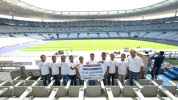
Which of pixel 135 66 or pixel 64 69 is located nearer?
pixel 135 66

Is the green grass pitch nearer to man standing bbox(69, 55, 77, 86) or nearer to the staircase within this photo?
the staircase

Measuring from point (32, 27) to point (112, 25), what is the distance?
119 feet

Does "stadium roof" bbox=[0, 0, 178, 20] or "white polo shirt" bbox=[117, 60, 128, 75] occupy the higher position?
"stadium roof" bbox=[0, 0, 178, 20]

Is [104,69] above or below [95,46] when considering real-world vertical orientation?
below

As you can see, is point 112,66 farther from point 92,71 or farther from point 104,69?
point 92,71

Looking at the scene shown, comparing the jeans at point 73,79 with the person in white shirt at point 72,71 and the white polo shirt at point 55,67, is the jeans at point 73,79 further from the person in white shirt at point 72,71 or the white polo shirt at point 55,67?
the white polo shirt at point 55,67

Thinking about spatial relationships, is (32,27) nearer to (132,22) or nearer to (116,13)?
(116,13)

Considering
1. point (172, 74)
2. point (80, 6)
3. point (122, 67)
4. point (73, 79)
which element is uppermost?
point (80, 6)

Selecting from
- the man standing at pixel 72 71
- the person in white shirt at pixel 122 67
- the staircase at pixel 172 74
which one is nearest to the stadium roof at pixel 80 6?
the staircase at pixel 172 74

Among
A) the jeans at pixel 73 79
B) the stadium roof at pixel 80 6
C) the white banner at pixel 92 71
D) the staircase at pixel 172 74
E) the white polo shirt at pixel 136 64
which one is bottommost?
the staircase at pixel 172 74

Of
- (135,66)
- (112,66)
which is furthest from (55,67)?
(135,66)

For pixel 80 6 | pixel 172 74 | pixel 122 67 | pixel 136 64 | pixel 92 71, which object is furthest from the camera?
pixel 80 6

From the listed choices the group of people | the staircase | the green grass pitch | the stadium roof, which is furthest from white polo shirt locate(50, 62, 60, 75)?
the stadium roof

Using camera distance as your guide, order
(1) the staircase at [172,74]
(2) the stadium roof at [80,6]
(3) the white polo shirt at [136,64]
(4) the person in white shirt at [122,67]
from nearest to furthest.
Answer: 1. (3) the white polo shirt at [136,64]
2. (4) the person in white shirt at [122,67]
3. (1) the staircase at [172,74]
4. (2) the stadium roof at [80,6]
